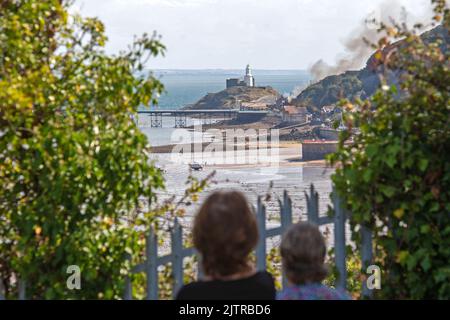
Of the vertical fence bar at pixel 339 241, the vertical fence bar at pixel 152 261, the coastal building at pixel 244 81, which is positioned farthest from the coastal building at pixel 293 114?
the vertical fence bar at pixel 152 261

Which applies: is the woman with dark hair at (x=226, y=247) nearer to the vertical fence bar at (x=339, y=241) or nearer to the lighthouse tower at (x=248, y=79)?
the vertical fence bar at (x=339, y=241)

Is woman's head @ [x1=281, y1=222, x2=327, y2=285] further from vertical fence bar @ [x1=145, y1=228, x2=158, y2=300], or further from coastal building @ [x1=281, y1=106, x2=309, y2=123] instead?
coastal building @ [x1=281, y1=106, x2=309, y2=123]

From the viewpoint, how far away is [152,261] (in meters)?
4.12

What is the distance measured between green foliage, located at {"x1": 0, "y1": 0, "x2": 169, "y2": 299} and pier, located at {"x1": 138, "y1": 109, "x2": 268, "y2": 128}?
389 feet

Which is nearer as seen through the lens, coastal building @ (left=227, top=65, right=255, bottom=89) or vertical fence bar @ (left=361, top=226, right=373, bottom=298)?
vertical fence bar @ (left=361, top=226, right=373, bottom=298)

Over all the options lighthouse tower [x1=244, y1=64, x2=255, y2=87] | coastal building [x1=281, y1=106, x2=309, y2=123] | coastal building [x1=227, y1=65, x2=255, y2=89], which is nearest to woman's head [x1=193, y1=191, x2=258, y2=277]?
coastal building [x1=281, y1=106, x2=309, y2=123]

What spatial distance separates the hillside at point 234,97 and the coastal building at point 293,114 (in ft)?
65.9

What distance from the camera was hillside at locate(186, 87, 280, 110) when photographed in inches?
5625

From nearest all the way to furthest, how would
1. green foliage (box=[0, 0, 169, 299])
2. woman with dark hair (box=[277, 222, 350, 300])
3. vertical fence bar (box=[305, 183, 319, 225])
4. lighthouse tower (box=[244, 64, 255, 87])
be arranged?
woman with dark hair (box=[277, 222, 350, 300]) < green foliage (box=[0, 0, 169, 299]) < vertical fence bar (box=[305, 183, 319, 225]) < lighthouse tower (box=[244, 64, 255, 87])
